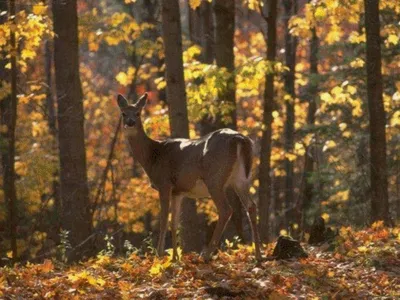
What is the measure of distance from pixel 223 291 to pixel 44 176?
1206cm

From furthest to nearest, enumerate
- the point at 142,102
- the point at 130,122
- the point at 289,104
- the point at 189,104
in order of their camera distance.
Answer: the point at 289,104, the point at 189,104, the point at 142,102, the point at 130,122

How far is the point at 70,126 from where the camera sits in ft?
43.5

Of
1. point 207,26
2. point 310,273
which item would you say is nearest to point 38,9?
point 310,273

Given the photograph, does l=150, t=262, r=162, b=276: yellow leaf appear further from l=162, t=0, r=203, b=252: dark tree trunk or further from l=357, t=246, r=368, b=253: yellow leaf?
l=162, t=0, r=203, b=252: dark tree trunk

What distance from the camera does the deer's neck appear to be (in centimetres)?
1173

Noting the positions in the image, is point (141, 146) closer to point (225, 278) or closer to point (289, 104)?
Answer: point (225, 278)

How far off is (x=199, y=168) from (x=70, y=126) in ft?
11.2

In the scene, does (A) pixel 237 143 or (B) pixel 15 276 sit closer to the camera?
(B) pixel 15 276

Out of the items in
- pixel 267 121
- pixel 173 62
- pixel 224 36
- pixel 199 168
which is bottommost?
pixel 199 168

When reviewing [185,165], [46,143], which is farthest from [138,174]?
[185,165]

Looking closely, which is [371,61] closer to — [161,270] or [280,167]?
[161,270]

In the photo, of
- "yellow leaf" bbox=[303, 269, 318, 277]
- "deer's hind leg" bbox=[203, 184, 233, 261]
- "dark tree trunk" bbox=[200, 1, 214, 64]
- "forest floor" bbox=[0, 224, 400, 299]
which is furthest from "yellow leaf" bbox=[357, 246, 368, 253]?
"dark tree trunk" bbox=[200, 1, 214, 64]

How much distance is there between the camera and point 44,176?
64.7 ft

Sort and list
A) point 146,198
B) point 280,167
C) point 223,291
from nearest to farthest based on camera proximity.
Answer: point 223,291 → point 146,198 → point 280,167
